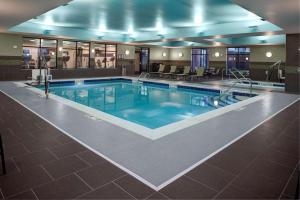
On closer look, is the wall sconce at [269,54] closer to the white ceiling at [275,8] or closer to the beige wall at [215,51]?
the beige wall at [215,51]

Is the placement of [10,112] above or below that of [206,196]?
above

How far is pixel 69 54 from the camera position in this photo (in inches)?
600

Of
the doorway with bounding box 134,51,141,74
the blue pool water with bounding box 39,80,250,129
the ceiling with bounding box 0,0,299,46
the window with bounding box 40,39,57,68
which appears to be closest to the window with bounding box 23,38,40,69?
the window with bounding box 40,39,57,68

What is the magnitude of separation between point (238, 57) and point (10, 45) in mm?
14855

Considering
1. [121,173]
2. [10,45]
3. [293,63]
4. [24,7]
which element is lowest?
[121,173]

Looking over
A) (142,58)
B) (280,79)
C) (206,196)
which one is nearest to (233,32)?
(280,79)

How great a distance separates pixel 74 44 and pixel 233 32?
9783 millimetres

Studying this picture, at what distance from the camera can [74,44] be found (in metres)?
15.1

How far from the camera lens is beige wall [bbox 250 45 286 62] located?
1545cm

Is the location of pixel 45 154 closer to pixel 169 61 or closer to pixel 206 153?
pixel 206 153

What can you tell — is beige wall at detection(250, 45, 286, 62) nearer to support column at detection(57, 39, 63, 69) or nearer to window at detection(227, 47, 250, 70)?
window at detection(227, 47, 250, 70)

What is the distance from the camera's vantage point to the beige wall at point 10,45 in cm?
1191

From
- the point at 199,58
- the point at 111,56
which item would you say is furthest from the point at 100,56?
the point at 199,58

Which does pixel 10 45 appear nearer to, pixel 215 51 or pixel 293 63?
pixel 293 63
